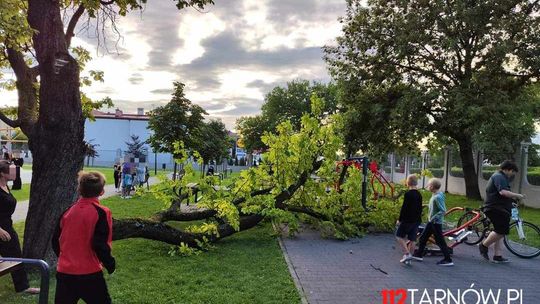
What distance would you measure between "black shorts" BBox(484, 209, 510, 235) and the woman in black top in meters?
7.15

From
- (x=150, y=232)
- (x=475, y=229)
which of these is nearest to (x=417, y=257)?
(x=475, y=229)

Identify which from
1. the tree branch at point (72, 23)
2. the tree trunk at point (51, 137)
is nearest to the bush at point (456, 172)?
the tree branch at point (72, 23)

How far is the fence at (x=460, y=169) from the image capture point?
18328mm

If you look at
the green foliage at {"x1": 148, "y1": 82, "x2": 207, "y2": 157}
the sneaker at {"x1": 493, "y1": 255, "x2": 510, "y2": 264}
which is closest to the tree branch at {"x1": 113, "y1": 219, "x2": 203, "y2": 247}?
the sneaker at {"x1": 493, "y1": 255, "x2": 510, "y2": 264}

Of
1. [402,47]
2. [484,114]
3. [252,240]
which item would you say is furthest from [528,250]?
[402,47]

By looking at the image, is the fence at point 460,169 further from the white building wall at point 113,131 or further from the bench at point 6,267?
the white building wall at point 113,131

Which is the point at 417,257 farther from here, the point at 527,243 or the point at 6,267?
the point at 6,267

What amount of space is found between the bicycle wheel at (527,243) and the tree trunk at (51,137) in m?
7.98

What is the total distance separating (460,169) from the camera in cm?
2600

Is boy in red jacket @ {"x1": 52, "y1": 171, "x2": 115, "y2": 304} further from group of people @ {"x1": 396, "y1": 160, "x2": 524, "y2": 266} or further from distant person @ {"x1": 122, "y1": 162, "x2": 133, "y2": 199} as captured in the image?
distant person @ {"x1": 122, "y1": 162, "x2": 133, "y2": 199}

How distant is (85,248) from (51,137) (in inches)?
146

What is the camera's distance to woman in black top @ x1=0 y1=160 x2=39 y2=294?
5.77m

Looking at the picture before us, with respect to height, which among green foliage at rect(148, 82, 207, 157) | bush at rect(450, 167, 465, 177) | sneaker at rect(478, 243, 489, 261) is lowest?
sneaker at rect(478, 243, 489, 261)

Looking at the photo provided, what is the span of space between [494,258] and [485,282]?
1.77 meters
